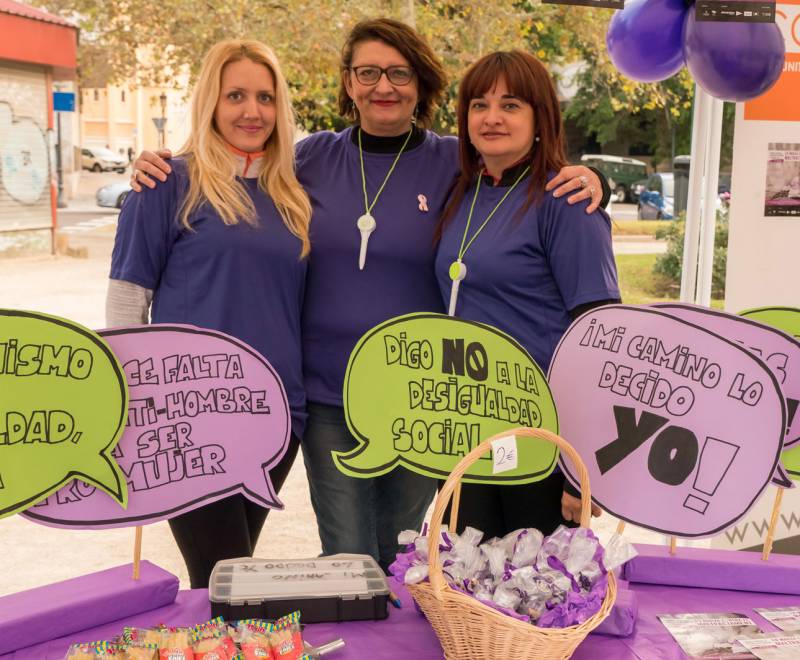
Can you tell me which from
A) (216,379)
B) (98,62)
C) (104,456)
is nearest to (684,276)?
(216,379)

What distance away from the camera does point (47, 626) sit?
1.39 metres

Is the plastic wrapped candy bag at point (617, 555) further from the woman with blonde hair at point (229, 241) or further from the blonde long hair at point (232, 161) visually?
the blonde long hair at point (232, 161)

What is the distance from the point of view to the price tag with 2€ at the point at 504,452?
1367mm

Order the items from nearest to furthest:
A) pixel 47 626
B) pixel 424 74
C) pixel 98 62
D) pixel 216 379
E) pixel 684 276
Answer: pixel 47 626, pixel 216 379, pixel 424 74, pixel 684 276, pixel 98 62

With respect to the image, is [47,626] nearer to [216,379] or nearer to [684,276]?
[216,379]

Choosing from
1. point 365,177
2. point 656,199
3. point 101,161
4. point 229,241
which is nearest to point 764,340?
point 365,177

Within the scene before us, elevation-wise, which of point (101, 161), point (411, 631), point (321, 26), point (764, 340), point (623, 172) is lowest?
point (411, 631)

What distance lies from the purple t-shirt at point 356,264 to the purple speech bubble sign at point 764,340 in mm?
558

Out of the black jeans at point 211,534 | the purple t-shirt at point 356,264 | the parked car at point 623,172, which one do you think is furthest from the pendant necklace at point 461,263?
the parked car at point 623,172

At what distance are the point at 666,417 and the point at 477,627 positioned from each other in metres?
0.57

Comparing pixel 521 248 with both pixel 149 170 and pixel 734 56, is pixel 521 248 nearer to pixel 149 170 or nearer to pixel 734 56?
pixel 149 170

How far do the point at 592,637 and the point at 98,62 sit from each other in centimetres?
1103

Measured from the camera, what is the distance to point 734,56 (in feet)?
7.72

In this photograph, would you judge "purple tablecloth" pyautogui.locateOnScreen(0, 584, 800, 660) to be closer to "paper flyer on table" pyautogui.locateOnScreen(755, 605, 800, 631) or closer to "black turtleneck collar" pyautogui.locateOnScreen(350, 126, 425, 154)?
"paper flyer on table" pyautogui.locateOnScreen(755, 605, 800, 631)
